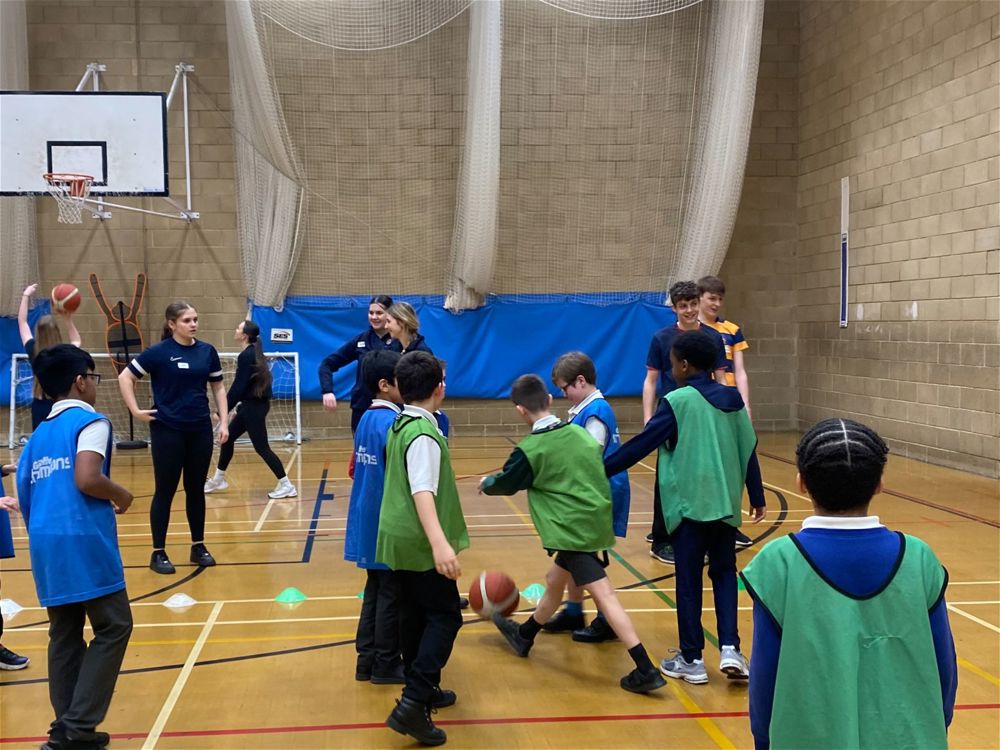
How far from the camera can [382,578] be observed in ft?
11.8

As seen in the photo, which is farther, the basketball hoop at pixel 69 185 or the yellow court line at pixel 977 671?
Result: the basketball hoop at pixel 69 185

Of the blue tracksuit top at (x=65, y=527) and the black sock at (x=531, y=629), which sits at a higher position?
the blue tracksuit top at (x=65, y=527)

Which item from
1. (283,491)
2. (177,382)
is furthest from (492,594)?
(283,491)

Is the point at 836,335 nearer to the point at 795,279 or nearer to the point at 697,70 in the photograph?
the point at 795,279

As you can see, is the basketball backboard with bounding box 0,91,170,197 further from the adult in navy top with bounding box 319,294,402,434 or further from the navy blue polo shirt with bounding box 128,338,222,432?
the navy blue polo shirt with bounding box 128,338,222,432

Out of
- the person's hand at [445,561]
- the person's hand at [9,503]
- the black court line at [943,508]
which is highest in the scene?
the person's hand at [9,503]

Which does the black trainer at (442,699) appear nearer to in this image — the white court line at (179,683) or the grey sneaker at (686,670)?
the grey sneaker at (686,670)

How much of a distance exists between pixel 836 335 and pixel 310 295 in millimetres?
6751

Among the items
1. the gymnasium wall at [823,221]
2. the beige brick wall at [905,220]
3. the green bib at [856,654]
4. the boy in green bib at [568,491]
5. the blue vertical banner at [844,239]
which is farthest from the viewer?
the blue vertical banner at [844,239]

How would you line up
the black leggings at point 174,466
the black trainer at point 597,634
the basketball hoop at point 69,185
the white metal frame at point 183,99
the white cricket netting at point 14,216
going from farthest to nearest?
the white metal frame at point 183,99, the white cricket netting at point 14,216, the basketball hoop at point 69,185, the black leggings at point 174,466, the black trainer at point 597,634

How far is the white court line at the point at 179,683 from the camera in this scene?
3.28 meters

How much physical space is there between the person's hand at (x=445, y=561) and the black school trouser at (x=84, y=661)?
1.03 metres

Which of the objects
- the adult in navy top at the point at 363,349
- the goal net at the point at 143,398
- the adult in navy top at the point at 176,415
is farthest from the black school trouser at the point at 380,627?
the goal net at the point at 143,398

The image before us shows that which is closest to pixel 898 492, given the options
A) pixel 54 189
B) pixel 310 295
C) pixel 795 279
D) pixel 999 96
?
pixel 999 96
